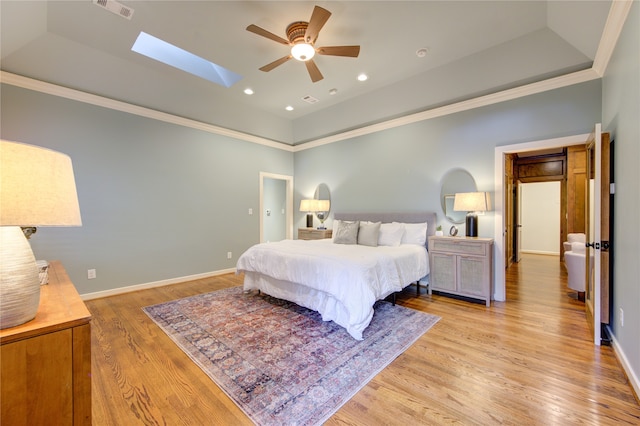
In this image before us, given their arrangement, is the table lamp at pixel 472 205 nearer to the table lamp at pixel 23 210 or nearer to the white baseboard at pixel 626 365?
the white baseboard at pixel 626 365

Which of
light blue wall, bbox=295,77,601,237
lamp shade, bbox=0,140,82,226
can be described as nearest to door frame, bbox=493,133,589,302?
light blue wall, bbox=295,77,601,237

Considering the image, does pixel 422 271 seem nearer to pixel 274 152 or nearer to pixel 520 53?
pixel 520 53

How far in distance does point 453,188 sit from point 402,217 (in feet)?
3.07

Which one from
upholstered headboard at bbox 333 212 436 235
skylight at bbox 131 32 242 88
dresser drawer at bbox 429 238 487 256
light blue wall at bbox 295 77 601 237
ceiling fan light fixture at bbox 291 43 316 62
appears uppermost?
skylight at bbox 131 32 242 88

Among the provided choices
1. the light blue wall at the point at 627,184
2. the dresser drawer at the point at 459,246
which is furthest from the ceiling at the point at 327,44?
the dresser drawer at the point at 459,246

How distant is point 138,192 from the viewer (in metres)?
4.25

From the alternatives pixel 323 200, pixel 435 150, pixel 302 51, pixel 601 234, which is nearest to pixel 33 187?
pixel 302 51

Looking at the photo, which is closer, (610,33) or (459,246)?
(610,33)

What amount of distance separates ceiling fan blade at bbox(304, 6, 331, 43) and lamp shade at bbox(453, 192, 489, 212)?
283cm

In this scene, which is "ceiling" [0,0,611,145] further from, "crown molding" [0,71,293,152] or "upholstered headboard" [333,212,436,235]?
"upholstered headboard" [333,212,436,235]

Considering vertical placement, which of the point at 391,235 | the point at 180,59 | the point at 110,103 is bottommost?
the point at 391,235

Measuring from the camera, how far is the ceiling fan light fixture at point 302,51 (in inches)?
116

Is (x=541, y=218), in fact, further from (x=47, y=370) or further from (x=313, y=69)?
(x=47, y=370)

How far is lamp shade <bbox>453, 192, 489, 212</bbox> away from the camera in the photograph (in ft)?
12.1
